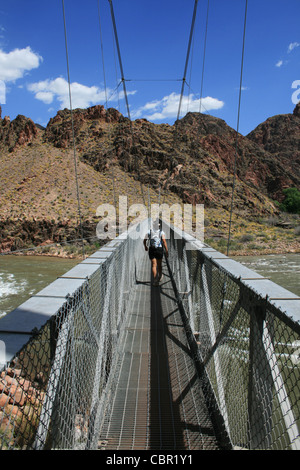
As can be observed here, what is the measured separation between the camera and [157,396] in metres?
2.71

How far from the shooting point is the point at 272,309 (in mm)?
1449

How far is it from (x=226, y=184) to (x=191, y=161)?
6933mm

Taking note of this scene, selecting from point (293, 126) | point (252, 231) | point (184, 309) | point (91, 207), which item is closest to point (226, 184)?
point (252, 231)

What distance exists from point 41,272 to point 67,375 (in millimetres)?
22573

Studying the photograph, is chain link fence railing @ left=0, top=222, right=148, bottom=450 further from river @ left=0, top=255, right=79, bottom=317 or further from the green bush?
the green bush

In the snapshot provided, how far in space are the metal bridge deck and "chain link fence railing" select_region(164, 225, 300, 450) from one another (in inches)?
5.7

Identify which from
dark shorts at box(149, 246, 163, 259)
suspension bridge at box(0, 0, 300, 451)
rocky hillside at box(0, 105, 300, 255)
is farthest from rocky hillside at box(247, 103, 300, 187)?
suspension bridge at box(0, 0, 300, 451)

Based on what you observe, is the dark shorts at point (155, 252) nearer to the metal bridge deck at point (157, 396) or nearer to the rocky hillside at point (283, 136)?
the metal bridge deck at point (157, 396)

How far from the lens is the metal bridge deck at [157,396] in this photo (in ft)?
7.32

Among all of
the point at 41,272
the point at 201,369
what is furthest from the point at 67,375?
the point at 41,272

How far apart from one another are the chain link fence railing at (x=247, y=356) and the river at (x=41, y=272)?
11668mm

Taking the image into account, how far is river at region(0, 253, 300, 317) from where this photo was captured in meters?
16.3

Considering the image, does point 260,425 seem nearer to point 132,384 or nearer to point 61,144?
point 132,384

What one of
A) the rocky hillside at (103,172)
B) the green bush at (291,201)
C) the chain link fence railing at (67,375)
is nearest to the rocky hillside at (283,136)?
the green bush at (291,201)
